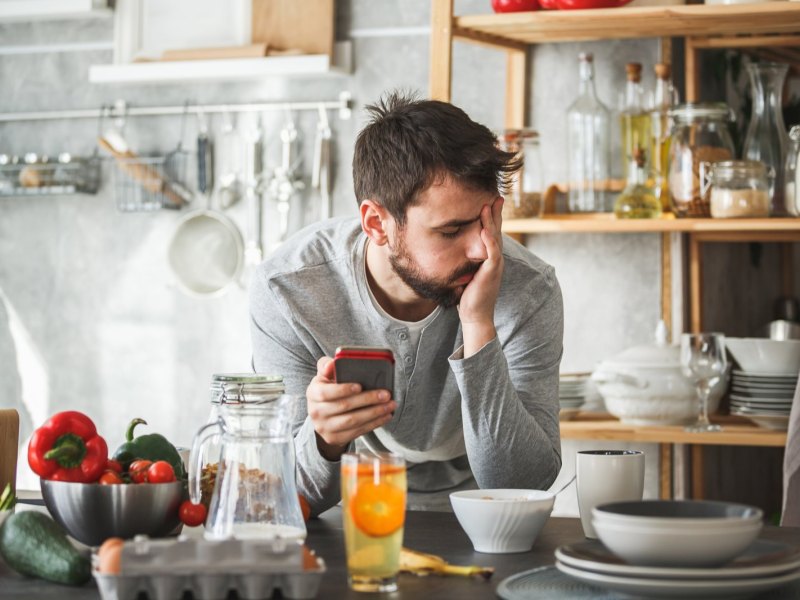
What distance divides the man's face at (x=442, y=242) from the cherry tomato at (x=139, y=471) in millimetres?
652

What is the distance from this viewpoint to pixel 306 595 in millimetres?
1099

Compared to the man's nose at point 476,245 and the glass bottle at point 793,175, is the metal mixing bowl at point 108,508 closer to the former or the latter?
the man's nose at point 476,245

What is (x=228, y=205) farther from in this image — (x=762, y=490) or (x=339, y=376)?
(x=339, y=376)

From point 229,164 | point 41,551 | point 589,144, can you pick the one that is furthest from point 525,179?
point 41,551

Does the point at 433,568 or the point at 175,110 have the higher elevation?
the point at 175,110

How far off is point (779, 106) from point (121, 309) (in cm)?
206

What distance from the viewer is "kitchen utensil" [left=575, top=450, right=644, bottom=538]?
1426 millimetres

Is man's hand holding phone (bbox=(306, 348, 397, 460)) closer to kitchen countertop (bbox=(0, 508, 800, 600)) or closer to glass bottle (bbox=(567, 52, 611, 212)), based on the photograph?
kitchen countertop (bbox=(0, 508, 800, 600))

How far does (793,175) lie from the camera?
8.97ft

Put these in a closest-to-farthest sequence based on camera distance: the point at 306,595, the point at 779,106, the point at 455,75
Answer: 1. the point at 306,595
2. the point at 779,106
3. the point at 455,75

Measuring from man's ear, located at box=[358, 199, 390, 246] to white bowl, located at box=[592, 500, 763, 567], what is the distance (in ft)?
3.17

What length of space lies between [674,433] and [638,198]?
0.58 meters

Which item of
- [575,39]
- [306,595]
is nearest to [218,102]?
[575,39]

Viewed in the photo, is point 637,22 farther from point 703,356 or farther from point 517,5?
point 703,356
